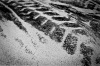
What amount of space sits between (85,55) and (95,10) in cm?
168

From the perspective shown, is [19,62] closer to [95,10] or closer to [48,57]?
[48,57]

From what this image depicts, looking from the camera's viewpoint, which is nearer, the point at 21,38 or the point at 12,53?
the point at 12,53

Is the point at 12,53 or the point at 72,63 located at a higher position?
the point at 12,53

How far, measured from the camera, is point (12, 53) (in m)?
1.28

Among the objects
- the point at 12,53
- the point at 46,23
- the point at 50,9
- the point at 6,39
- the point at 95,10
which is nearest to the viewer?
the point at 12,53

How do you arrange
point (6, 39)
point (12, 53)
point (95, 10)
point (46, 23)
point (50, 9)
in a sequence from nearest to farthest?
point (12, 53) → point (6, 39) → point (46, 23) → point (50, 9) → point (95, 10)

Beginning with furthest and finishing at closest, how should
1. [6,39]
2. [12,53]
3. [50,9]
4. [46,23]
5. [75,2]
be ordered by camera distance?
[75,2], [50,9], [46,23], [6,39], [12,53]

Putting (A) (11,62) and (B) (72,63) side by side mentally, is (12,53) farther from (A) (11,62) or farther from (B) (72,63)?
(B) (72,63)

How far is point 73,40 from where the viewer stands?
1512 millimetres

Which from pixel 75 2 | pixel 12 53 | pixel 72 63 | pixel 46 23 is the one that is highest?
pixel 75 2

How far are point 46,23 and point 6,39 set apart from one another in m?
0.72

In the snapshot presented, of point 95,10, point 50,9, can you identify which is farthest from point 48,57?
point 95,10

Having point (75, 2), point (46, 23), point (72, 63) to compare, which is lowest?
point (72, 63)

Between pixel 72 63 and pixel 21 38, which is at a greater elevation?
pixel 21 38
